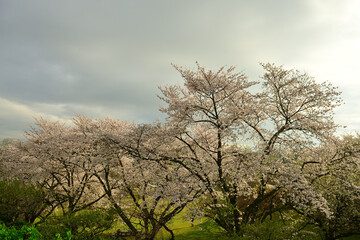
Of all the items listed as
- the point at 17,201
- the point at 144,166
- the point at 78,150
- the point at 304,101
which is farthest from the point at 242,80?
the point at 17,201

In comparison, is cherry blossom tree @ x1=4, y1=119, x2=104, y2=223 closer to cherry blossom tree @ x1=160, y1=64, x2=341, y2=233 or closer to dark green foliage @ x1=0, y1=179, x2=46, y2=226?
dark green foliage @ x1=0, y1=179, x2=46, y2=226

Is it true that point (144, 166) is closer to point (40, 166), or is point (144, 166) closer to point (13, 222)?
point (13, 222)

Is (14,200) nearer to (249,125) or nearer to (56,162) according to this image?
(56,162)

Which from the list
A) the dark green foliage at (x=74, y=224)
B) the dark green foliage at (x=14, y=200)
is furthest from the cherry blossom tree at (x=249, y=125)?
the dark green foliage at (x=14, y=200)

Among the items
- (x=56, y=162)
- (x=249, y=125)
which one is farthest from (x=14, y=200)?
(x=249, y=125)

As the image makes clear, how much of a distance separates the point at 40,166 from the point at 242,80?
1715 centimetres

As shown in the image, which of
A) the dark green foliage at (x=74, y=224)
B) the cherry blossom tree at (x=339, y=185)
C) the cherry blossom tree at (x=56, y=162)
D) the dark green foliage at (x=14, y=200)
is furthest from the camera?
the cherry blossom tree at (x=56, y=162)

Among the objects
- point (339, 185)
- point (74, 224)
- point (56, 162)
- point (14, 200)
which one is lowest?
point (74, 224)

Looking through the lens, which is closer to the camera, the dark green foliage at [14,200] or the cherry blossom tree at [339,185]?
the cherry blossom tree at [339,185]

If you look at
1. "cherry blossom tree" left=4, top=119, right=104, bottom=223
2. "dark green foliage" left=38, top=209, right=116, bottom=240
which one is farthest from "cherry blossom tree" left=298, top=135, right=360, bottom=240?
"cherry blossom tree" left=4, top=119, right=104, bottom=223

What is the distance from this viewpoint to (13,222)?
12547 mm

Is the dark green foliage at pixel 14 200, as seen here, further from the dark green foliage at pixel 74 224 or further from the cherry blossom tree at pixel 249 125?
the cherry blossom tree at pixel 249 125

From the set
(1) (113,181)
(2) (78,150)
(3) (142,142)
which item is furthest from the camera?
(1) (113,181)

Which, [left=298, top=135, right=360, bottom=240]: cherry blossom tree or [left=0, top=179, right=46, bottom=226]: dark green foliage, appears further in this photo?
[left=0, top=179, right=46, bottom=226]: dark green foliage
